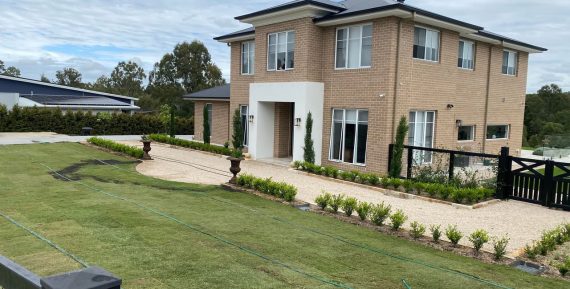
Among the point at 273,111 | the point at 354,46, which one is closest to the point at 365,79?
the point at 354,46

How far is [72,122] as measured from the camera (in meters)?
31.3

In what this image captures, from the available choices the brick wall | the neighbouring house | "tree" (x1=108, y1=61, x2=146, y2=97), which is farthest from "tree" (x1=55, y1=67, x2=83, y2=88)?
the brick wall

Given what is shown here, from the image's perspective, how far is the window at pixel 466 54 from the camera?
64.7ft

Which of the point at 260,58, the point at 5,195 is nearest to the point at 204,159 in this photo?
the point at 260,58

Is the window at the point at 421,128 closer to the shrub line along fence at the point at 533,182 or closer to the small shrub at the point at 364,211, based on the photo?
the shrub line along fence at the point at 533,182

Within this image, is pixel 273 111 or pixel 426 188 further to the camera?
pixel 273 111

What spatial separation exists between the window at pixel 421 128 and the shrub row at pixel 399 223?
7.50 metres

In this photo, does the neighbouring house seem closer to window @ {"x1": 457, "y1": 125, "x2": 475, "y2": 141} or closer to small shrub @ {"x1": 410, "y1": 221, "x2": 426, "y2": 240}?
window @ {"x1": 457, "y1": 125, "x2": 475, "y2": 141}

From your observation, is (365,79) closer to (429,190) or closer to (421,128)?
(421,128)

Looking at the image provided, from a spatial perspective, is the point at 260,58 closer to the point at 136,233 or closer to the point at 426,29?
the point at 426,29

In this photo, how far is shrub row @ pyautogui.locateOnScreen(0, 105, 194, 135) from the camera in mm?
29820

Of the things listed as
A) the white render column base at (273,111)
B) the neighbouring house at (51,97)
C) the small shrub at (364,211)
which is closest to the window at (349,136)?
the white render column base at (273,111)

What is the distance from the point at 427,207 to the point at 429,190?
113 centimetres

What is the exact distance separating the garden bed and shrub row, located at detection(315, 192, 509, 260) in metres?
2.96
